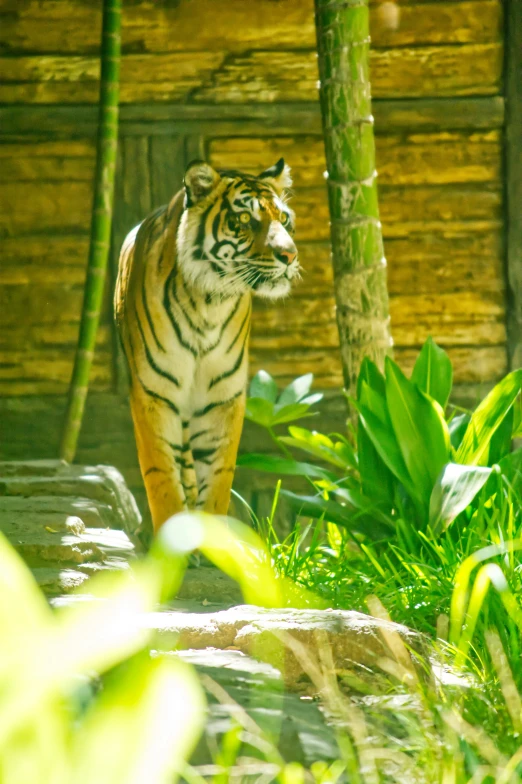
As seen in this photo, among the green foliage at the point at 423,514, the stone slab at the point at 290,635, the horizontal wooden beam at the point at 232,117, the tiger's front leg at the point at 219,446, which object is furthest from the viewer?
the horizontal wooden beam at the point at 232,117

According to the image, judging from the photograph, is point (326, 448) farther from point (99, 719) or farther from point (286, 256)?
point (99, 719)

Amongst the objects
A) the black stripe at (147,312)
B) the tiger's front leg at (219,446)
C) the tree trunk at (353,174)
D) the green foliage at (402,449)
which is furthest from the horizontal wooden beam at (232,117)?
the green foliage at (402,449)

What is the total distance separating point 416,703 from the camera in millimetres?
1798

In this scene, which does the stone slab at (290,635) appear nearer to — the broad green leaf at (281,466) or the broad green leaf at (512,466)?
the broad green leaf at (512,466)

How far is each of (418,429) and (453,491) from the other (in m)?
0.39

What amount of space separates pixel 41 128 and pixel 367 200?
238 centimetres

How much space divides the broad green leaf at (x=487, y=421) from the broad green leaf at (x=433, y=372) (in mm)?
350

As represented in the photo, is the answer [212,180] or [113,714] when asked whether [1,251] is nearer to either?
[212,180]

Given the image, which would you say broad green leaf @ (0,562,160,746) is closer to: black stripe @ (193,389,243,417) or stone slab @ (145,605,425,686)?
stone slab @ (145,605,425,686)

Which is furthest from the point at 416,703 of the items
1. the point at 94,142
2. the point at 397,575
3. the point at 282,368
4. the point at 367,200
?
the point at 94,142

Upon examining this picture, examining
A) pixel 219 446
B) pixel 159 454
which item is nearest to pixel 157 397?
pixel 159 454

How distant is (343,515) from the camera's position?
10.6ft

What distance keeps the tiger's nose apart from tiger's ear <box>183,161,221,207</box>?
1.53 ft

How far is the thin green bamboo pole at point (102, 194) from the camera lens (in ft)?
14.3
